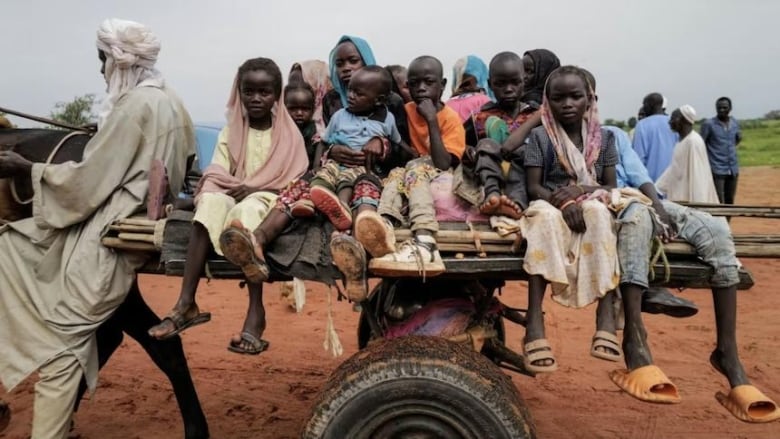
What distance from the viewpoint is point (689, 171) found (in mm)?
8680

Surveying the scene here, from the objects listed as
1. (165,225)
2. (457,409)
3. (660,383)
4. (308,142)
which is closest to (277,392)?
(308,142)

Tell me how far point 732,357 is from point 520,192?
3.83 ft

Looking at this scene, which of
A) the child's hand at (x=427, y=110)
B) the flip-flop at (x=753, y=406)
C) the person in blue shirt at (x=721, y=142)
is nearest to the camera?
the flip-flop at (x=753, y=406)

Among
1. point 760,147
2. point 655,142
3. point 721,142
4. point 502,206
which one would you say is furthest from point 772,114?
point 502,206

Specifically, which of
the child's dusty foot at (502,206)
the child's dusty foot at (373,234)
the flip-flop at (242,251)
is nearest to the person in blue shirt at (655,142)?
the child's dusty foot at (502,206)

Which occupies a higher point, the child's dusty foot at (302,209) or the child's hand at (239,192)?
the child's hand at (239,192)

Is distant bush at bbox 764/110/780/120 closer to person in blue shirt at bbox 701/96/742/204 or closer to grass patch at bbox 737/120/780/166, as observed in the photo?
grass patch at bbox 737/120/780/166

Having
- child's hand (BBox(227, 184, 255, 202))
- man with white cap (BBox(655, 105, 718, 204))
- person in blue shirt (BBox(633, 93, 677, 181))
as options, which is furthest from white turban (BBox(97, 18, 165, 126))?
person in blue shirt (BBox(633, 93, 677, 181))

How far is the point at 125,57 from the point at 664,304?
3008mm

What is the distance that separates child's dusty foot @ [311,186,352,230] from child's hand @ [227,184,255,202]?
0.53 m

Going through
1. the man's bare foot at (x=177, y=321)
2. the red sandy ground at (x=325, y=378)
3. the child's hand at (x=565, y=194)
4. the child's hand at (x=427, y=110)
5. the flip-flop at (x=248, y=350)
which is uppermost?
the child's hand at (x=427, y=110)

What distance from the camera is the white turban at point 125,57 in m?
3.50

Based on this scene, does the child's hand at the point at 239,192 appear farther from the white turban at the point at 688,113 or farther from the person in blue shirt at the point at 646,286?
the white turban at the point at 688,113

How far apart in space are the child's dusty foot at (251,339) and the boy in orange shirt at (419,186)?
2.72 ft
